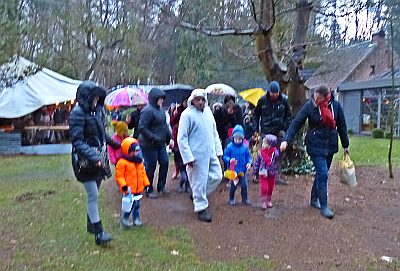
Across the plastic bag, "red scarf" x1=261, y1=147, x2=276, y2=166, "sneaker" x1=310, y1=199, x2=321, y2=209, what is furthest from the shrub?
"red scarf" x1=261, y1=147, x2=276, y2=166

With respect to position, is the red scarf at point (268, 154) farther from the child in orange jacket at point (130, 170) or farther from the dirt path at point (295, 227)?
the child in orange jacket at point (130, 170)

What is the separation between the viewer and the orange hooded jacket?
6.06 metres

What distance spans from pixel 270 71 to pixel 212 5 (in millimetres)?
1691

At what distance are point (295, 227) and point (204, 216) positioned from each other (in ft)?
3.78

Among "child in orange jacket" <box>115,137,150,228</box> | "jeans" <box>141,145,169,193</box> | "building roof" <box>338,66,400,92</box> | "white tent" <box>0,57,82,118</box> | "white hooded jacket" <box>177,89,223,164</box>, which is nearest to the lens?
"child in orange jacket" <box>115,137,150,228</box>

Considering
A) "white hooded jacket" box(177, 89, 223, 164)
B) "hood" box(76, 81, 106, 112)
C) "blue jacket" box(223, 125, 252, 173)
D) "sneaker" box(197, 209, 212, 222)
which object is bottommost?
"sneaker" box(197, 209, 212, 222)

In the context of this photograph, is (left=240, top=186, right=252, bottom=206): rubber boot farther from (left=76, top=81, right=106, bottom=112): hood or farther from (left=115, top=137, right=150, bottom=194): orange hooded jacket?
(left=76, top=81, right=106, bottom=112): hood

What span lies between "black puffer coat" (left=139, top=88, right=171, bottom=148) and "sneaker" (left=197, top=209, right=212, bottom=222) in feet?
5.03

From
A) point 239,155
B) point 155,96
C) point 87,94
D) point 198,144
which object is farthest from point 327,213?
point 87,94

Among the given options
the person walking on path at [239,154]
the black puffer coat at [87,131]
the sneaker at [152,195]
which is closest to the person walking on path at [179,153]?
the sneaker at [152,195]

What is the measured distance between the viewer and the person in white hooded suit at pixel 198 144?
6.50 m

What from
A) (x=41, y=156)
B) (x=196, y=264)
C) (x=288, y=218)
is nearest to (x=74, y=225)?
(x=196, y=264)

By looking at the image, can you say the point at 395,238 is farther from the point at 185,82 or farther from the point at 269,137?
the point at 185,82

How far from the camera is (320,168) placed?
682 centimetres
